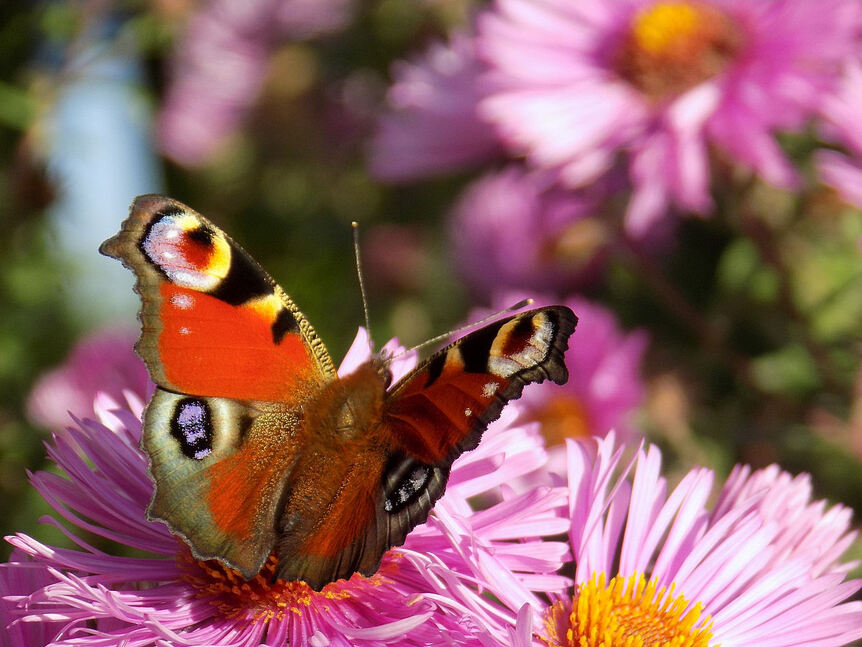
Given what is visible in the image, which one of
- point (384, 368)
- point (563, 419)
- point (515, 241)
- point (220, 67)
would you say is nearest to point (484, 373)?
point (384, 368)

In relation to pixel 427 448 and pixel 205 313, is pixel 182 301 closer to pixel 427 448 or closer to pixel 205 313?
pixel 205 313

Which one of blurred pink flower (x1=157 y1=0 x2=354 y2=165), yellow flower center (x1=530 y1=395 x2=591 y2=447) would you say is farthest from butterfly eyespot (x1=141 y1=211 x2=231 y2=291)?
blurred pink flower (x1=157 y1=0 x2=354 y2=165)

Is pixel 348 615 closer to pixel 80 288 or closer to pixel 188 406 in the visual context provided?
pixel 188 406

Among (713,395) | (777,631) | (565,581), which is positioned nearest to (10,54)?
(713,395)

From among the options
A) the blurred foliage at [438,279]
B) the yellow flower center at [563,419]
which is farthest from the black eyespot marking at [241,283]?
the yellow flower center at [563,419]

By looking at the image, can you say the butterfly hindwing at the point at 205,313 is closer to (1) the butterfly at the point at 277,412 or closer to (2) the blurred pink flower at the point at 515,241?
(1) the butterfly at the point at 277,412

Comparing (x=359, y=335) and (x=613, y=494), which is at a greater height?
(x=359, y=335)
